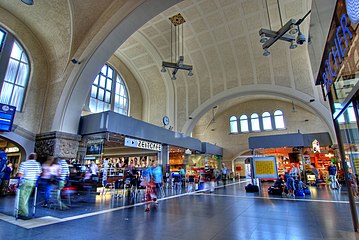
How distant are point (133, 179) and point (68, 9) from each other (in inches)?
301

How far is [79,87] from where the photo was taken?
9.29 meters

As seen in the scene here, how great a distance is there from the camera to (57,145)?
8586 millimetres

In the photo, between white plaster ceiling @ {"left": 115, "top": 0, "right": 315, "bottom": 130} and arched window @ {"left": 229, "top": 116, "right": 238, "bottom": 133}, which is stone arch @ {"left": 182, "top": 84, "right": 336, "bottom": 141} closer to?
white plaster ceiling @ {"left": 115, "top": 0, "right": 315, "bottom": 130}

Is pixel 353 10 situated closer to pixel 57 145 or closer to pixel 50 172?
pixel 50 172

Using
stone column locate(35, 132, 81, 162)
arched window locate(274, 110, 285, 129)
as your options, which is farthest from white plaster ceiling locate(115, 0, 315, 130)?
stone column locate(35, 132, 81, 162)

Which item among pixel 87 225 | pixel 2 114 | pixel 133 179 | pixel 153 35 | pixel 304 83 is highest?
pixel 153 35

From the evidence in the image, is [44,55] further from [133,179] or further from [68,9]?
[133,179]

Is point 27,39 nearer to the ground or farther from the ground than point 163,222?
farther from the ground

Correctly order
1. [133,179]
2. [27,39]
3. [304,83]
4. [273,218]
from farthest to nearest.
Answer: [304,83] → [27,39] → [133,179] → [273,218]

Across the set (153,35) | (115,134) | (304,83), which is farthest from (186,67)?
(304,83)

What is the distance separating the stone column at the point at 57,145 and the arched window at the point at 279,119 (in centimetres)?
1888

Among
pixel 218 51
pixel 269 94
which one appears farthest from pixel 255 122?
pixel 218 51

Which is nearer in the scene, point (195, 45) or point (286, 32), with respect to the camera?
point (286, 32)

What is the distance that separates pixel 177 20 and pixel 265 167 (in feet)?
33.0
